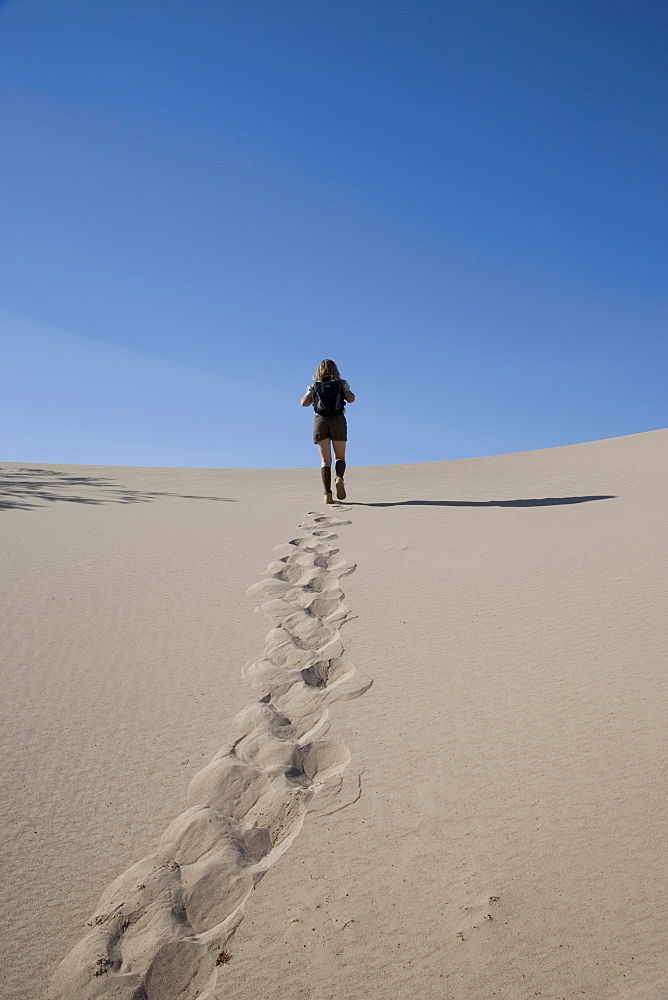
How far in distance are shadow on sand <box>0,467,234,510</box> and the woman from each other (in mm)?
1475

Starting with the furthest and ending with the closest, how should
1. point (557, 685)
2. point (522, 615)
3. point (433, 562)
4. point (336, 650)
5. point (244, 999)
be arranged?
point (433, 562) → point (522, 615) → point (336, 650) → point (557, 685) → point (244, 999)

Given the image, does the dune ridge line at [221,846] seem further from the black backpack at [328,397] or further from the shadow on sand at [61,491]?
the shadow on sand at [61,491]

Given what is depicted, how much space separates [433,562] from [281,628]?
4.26 ft

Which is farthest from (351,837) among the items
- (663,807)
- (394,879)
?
(663,807)

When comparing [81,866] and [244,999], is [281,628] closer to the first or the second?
[81,866]

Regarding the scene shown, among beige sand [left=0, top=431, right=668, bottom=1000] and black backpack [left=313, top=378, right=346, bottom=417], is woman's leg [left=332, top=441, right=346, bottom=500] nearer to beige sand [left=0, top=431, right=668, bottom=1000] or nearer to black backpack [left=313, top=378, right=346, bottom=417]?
black backpack [left=313, top=378, right=346, bottom=417]

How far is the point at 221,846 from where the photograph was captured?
58.7 inches

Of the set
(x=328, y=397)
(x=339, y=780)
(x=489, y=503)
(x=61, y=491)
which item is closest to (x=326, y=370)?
(x=328, y=397)

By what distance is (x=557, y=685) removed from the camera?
207cm

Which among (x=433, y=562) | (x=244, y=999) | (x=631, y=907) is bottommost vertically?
(x=244, y=999)

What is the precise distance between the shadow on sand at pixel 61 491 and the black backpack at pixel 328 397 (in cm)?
172

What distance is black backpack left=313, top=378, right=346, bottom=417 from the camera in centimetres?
617

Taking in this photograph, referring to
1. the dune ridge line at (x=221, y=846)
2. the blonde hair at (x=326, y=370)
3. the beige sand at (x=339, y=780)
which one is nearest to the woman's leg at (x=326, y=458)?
the blonde hair at (x=326, y=370)

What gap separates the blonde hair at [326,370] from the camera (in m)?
6.25
